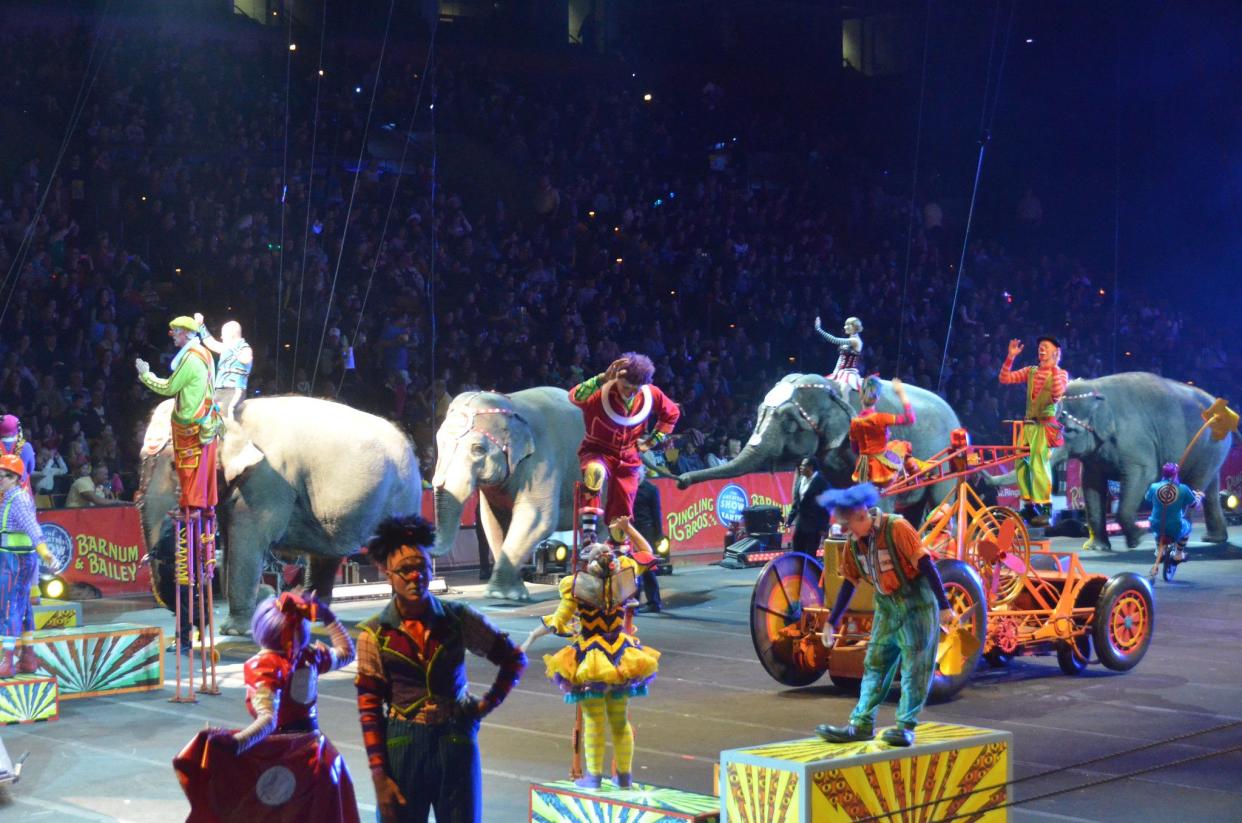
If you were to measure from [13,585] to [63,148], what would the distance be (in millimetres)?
9821

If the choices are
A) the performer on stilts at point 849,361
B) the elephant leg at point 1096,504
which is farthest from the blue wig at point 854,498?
the elephant leg at point 1096,504

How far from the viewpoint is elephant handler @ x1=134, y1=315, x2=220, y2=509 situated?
11117 mm

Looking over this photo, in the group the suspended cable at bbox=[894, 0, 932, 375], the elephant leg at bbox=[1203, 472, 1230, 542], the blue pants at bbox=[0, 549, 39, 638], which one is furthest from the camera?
the suspended cable at bbox=[894, 0, 932, 375]

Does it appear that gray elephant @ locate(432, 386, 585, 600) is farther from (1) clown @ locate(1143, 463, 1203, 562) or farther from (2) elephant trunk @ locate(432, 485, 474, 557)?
(1) clown @ locate(1143, 463, 1203, 562)

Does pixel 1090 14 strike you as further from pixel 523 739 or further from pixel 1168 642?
pixel 523 739

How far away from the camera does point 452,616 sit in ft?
18.8

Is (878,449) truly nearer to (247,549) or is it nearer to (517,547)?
(247,549)

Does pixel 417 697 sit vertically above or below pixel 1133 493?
below

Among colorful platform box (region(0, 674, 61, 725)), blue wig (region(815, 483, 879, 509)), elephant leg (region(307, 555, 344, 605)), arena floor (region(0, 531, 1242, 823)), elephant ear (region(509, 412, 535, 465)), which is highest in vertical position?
elephant ear (region(509, 412, 535, 465))

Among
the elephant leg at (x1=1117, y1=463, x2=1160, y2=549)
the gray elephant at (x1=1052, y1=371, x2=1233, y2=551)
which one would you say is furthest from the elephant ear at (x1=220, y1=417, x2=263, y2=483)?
the elephant leg at (x1=1117, y1=463, x2=1160, y2=549)

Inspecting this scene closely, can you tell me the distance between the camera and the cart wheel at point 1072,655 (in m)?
11.7

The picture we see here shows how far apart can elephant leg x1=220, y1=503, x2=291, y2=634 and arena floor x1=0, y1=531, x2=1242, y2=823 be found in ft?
1.00

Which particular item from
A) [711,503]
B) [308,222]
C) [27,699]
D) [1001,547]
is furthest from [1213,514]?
[27,699]

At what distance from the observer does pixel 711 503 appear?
20.8m
